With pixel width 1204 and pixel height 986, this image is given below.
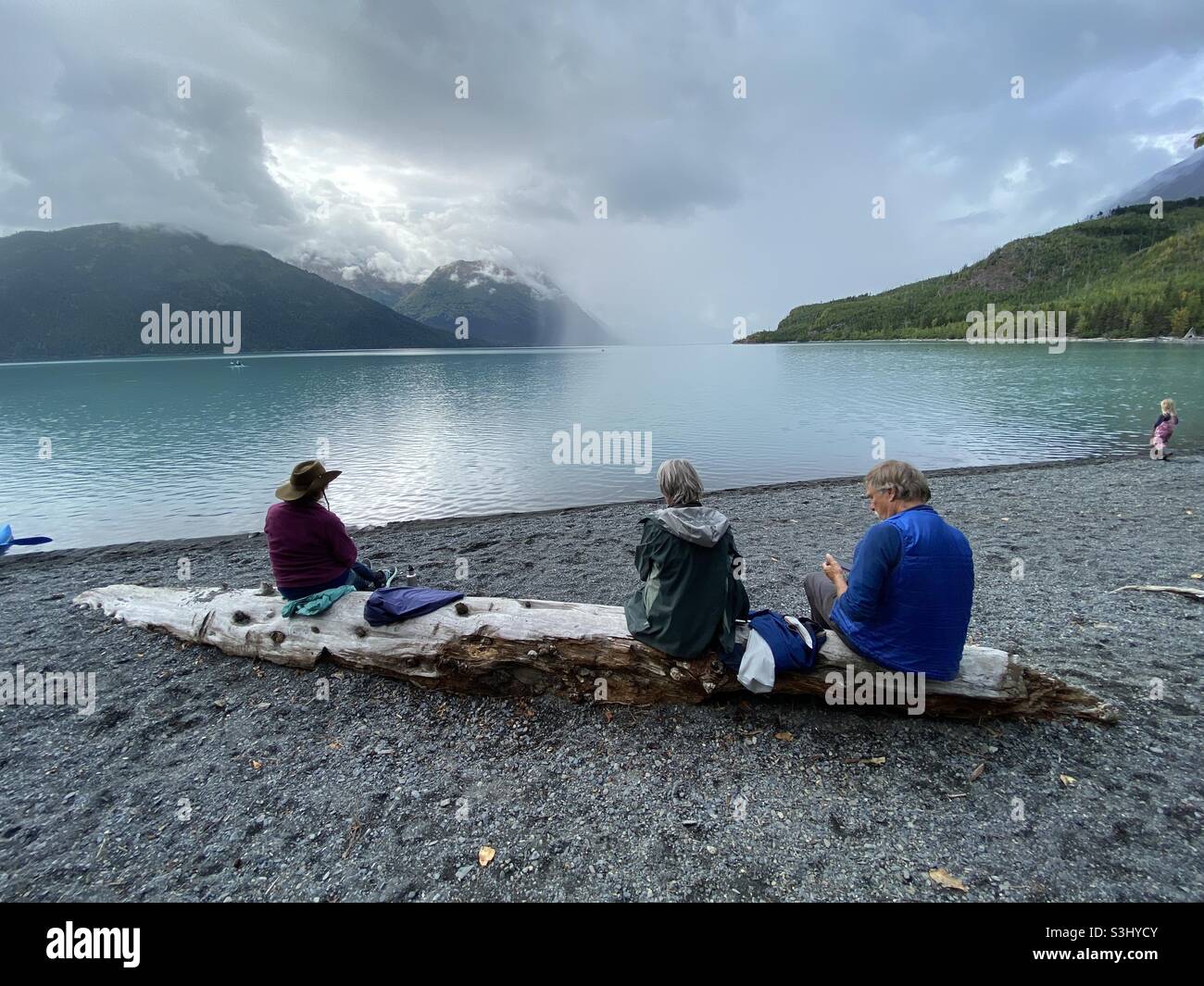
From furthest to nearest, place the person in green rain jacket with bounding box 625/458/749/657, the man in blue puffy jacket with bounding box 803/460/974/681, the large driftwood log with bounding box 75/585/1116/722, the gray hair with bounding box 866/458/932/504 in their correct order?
the large driftwood log with bounding box 75/585/1116/722 → the person in green rain jacket with bounding box 625/458/749/657 → the gray hair with bounding box 866/458/932/504 → the man in blue puffy jacket with bounding box 803/460/974/681

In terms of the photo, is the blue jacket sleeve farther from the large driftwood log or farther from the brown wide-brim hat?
the brown wide-brim hat

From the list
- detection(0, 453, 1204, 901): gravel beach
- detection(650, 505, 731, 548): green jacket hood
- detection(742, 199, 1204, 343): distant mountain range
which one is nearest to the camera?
detection(0, 453, 1204, 901): gravel beach

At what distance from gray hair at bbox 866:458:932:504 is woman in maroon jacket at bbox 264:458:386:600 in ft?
16.9

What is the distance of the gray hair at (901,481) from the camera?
4.15 meters

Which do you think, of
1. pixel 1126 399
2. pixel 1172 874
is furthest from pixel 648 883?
pixel 1126 399

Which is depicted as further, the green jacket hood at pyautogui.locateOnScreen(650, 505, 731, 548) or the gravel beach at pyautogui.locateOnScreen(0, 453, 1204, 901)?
the green jacket hood at pyautogui.locateOnScreen(650, 505, 731, 548)

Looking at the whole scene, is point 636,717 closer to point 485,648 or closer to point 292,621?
point 485,648

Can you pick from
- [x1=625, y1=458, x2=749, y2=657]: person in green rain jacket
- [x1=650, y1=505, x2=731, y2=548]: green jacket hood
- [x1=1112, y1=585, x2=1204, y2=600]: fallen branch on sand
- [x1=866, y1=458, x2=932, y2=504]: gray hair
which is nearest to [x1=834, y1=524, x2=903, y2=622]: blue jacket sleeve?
[x1=866, y1=458, x2=932, y2=504]: gray hair

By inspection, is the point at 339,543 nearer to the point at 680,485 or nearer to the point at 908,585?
the point at 680,485

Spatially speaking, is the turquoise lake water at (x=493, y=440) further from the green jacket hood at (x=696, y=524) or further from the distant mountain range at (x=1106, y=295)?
the distant mountain range at (x=1106, y=295)

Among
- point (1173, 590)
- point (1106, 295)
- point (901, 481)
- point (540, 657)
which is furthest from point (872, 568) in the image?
point (1106, 295)

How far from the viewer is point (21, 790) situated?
477 cm

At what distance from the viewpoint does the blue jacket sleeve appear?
4.02m

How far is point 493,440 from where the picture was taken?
1158 inches
